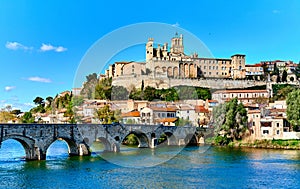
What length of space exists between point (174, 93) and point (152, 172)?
1396 inches

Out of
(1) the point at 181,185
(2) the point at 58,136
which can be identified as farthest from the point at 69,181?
(2) the point at 58,136

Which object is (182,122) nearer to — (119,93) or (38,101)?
(119,93)

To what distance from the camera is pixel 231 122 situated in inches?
1398

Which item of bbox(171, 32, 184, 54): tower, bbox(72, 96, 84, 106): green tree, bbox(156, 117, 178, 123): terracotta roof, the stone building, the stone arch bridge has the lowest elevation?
the stone arch bridge

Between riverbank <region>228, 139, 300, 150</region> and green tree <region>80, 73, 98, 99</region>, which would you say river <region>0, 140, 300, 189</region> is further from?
green tree <region>80, 73, 98, 99</region>

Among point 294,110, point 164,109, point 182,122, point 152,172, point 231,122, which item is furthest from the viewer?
point 164,109

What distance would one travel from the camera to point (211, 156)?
27.4 metres

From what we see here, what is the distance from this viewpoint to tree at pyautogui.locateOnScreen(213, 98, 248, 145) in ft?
117

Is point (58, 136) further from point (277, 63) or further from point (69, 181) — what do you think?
point (277, 63)

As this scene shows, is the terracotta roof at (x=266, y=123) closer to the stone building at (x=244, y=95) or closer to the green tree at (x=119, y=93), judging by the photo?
the stone building at (x=244, y=95)

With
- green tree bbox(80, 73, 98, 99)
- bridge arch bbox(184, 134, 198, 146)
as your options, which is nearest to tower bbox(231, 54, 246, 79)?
green tree bbox(80, 73, 98, 99)

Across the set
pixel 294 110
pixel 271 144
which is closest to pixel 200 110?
pixel 271 144

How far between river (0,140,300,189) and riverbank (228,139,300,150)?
A: 5929mm

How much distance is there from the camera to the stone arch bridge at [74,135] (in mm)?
23062
